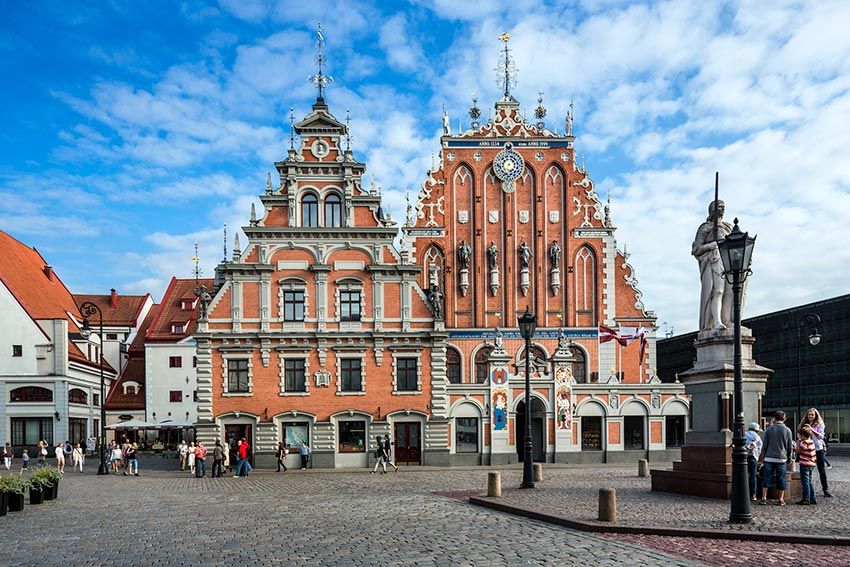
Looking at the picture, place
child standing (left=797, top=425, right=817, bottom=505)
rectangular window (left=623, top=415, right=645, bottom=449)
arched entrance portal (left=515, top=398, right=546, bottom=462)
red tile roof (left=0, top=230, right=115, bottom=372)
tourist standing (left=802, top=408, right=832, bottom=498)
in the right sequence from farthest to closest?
red tile roof (left=0, top=230, right=115, bottom=372) → rectangular window (left=623, top=415, right=645, bottom=449) → arched entrance portal (left=515, top=398, right=546, bottom=462) → tourist standing (left=802, top=408, right=832, bottom=498) → child standing (left=797, top=425, right=817, bottom=505)

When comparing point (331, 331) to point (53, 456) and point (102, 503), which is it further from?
point (53, 456)

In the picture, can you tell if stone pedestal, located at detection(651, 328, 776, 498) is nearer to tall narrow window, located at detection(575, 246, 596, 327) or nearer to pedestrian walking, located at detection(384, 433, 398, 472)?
pedestrian walking, located at detection(384, 433, 398, 472)

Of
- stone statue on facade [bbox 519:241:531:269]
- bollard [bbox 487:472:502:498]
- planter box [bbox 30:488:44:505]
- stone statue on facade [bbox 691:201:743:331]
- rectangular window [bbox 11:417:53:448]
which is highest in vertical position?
stone statue on facade [bbox 519:241:531:269]

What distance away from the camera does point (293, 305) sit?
40312 mm

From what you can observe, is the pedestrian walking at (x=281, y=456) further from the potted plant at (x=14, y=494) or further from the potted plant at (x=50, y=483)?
the potted plant at (x=14, y=494)

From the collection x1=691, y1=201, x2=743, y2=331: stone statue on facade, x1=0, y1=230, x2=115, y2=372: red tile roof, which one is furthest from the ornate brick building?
x1=691, y1=201, x2=743, y2=331: stone statue on facade

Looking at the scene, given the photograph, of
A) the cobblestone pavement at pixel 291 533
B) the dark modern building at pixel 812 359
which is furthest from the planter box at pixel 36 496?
the dark modern building at pixel 812 359

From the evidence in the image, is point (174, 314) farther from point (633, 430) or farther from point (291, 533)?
point (291, 533)

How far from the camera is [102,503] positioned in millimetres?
23000

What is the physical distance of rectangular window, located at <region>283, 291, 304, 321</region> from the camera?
132 feet

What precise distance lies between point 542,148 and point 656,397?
16.4m

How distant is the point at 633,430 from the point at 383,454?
14584 mm

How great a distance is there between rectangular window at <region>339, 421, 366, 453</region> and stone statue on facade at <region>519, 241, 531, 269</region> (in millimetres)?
14854

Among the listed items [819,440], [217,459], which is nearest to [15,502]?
[217,459]
